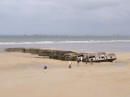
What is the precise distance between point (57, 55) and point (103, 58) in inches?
267

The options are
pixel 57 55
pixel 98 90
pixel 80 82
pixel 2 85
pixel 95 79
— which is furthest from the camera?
pixel 57 55

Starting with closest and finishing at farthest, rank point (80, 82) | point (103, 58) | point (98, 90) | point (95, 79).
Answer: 1. point (98, 90)
2. point (80, 82)
3. point (95, 79)
4. point (103, 58)

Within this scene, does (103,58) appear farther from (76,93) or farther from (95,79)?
(76,93)

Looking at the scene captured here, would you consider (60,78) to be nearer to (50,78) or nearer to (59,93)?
(50,78)

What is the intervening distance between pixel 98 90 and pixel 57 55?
20103 millimetres

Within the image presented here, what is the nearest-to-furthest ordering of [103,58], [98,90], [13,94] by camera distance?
[13,94] < [98,90] < [103,58]

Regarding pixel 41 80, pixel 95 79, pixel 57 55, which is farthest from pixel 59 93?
pixel 57 55

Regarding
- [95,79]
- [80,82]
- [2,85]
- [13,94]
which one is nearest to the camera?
[13,94]

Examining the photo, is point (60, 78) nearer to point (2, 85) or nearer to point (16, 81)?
point (16, 81)

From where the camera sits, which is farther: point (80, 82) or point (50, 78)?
point (50, 78)

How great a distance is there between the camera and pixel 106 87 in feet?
49.5

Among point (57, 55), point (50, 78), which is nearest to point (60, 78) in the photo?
point (50, 78)

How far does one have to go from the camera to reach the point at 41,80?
667 inches

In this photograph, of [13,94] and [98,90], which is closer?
[13,94]
